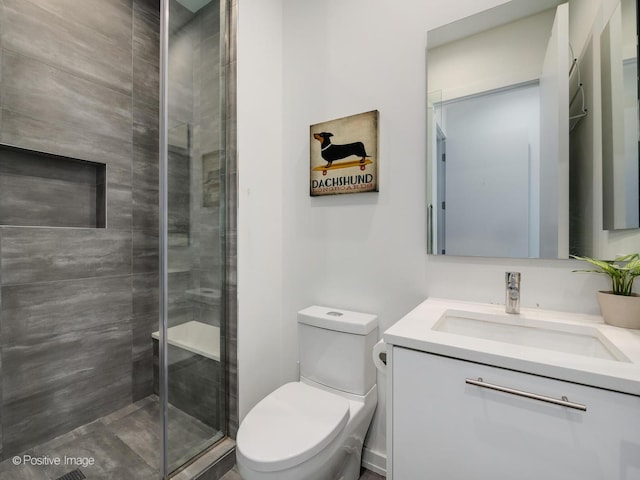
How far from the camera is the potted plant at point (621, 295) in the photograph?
959 millimetres

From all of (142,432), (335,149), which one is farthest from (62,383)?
(335,149)

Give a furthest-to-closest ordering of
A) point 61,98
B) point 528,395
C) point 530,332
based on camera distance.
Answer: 1. point 61,98
2. point 530,332
3. point 528,395

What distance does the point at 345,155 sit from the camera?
1602mm

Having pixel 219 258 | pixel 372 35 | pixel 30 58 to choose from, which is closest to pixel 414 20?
pixel 372 35

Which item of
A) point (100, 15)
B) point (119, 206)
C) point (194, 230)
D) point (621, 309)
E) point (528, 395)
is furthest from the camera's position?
point (119, 206)

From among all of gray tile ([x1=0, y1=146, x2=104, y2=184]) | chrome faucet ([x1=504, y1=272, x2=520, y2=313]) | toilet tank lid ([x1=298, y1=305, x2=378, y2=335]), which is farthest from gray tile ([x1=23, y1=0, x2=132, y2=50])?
chrome faucet ([x1=504, y1=272, x2=520, y2=313])

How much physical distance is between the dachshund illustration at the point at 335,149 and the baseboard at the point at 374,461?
57.7 inches

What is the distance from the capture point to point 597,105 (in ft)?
3.61

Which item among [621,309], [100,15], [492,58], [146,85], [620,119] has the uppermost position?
[100,15]

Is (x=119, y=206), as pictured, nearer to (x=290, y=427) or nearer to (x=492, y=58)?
(x=290, y=427)

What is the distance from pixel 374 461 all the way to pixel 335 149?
1600mm

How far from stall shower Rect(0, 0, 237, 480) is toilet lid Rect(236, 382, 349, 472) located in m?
0.39

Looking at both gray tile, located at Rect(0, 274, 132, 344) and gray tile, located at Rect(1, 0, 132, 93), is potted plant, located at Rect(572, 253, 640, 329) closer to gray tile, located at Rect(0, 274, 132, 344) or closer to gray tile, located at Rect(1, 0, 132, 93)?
gray tile, located at Rect(0, 274, 132, 344)

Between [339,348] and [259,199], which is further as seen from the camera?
[259,199]
